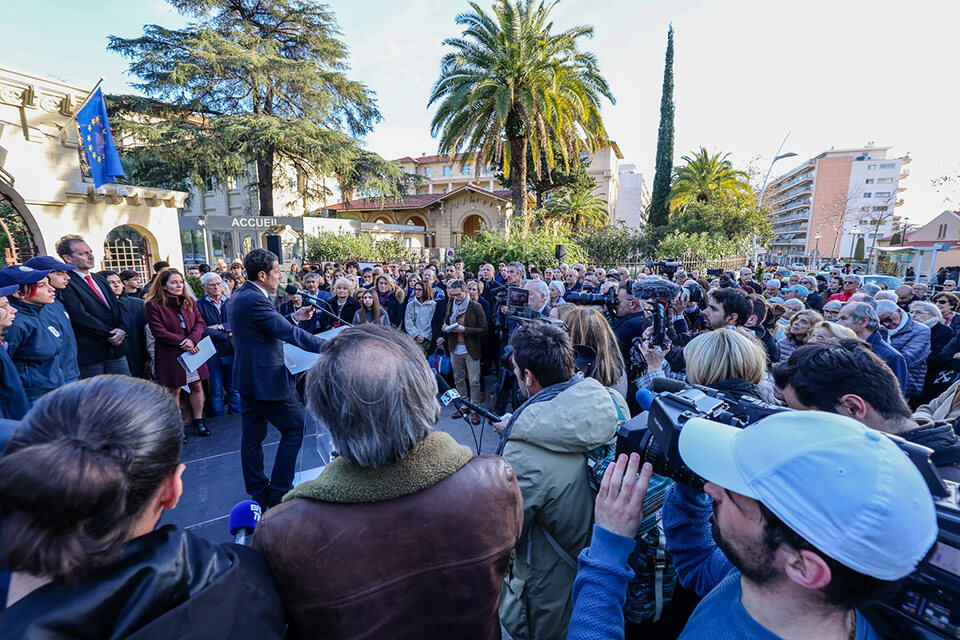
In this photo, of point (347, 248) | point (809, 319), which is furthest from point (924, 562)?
point (347, 248)

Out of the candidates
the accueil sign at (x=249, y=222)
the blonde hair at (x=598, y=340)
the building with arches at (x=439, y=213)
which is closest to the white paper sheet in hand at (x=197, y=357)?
the blonde hair at (x=598, y=340)

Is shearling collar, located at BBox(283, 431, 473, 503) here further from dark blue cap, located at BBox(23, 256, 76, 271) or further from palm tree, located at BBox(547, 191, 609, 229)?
palm tree, located at BBox(547, 191, 609, 229)

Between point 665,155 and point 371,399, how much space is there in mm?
30879

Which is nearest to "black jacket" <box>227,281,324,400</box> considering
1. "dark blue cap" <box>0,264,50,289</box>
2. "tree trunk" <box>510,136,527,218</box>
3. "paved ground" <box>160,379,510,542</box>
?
"paved ground" <box>160,379,510,542</box>

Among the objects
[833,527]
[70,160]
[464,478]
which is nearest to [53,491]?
[464,478]

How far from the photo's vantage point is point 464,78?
14680 mm

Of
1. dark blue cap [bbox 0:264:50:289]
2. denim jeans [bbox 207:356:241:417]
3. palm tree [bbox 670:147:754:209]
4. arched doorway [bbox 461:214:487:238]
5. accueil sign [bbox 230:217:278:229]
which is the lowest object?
denim jeans [bbox 207:356:241:417]

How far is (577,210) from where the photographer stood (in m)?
27.0

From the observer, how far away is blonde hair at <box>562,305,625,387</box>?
264cm

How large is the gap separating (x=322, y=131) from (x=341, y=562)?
2181 cm

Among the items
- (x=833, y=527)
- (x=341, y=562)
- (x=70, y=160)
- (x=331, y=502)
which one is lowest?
(x=341, y=562)

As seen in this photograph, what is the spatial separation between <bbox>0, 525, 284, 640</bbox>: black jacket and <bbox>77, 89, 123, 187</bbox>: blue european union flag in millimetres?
12629

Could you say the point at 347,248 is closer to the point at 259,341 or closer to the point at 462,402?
the point at 259,341

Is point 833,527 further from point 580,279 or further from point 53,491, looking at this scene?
point 580,279
